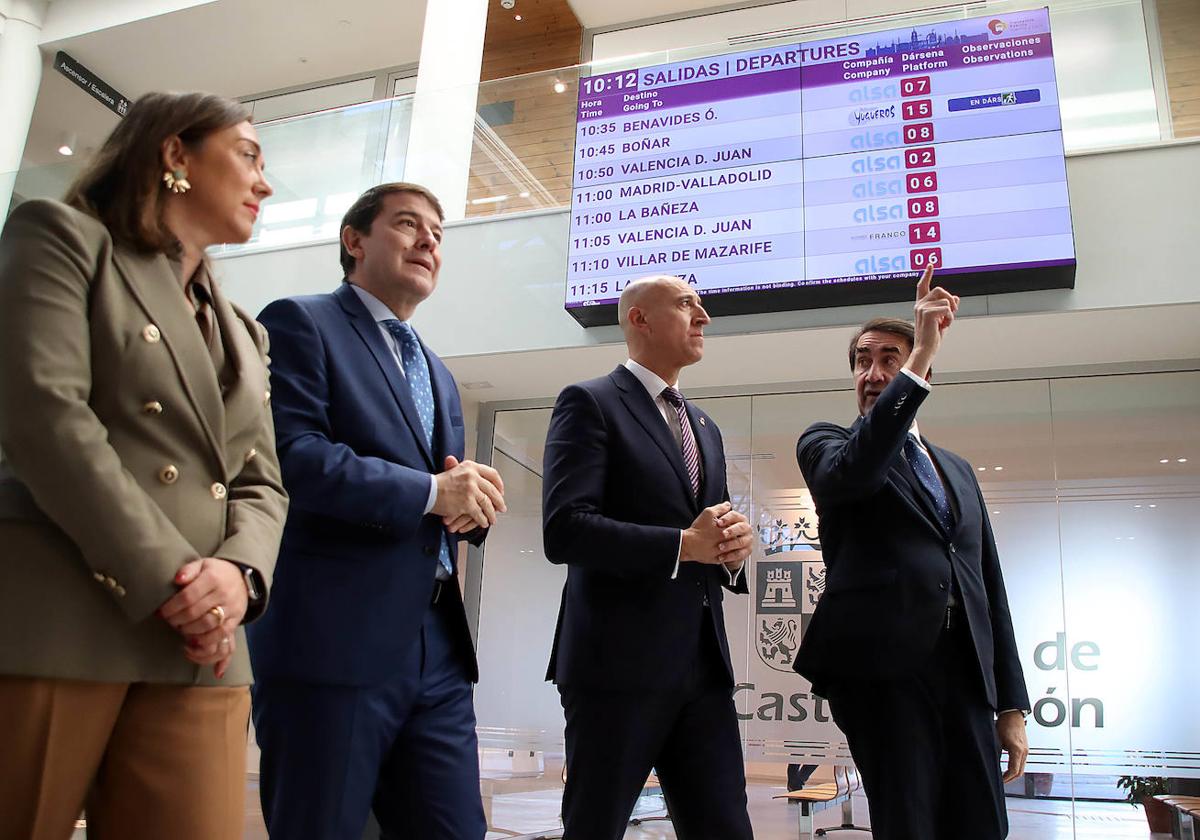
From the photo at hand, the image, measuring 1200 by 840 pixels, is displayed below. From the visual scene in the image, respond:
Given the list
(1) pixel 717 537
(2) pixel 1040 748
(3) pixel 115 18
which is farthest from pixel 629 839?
(3) pixel 115 18

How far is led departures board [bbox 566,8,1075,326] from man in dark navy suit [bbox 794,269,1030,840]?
2.88 m

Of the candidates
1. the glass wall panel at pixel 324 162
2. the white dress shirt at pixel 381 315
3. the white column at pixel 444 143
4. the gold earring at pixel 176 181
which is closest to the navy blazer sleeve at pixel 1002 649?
the white dress shirt at pixel 381 315

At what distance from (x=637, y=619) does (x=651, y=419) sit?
51 centimetres

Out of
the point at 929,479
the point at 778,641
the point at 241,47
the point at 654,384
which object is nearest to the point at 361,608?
the point at 654,384

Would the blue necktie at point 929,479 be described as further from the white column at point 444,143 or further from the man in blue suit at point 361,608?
the white column at point 444,143

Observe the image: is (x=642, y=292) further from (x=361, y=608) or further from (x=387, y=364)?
(x=361, y=608)

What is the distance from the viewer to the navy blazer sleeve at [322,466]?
1.76m

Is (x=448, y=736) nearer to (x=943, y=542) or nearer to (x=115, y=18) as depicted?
(x=943, y=542)

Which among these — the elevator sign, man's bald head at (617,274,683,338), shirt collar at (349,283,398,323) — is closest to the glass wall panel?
the elevator sign

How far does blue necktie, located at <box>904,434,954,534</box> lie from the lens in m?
2.54

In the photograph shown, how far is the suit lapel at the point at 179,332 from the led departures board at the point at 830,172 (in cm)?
441

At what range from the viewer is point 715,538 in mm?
2074

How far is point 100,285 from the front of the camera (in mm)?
1322

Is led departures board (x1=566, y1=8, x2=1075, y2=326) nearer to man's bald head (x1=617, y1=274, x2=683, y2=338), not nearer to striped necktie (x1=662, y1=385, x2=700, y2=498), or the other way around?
man's bald head (x1=617, y1=274, x2=683, y2=338)
